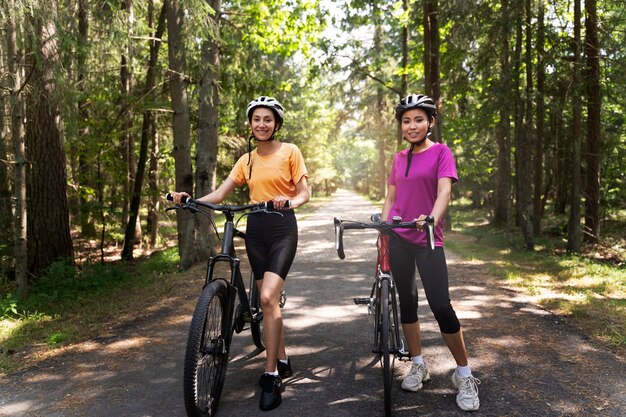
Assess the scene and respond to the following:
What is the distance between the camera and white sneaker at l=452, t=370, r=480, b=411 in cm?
322

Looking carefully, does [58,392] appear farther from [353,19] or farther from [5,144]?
[353,19]

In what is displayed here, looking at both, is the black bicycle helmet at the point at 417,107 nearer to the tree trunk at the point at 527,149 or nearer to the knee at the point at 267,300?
the knee at the point at 267,300

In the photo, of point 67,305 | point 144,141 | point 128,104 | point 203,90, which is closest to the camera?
point 67,305

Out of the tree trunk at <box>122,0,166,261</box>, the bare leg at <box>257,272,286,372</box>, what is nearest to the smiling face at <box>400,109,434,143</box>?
the bare leg at <box>257,272,286,372</box>

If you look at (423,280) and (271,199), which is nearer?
(423,280)

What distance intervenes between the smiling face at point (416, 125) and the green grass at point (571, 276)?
123 inches

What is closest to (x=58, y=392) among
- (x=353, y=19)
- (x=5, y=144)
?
(x=5, y=144)

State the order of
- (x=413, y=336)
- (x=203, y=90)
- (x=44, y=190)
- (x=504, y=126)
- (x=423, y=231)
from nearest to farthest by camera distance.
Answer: (x=423, y=231)
(x=413, y=336)
(x=44, y=190)
(x=203, y=90)
(x=504, y=126)

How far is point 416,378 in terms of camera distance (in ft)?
11.7

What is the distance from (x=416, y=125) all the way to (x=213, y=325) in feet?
6.85

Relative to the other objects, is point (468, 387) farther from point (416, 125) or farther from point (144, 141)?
point (144, 141)

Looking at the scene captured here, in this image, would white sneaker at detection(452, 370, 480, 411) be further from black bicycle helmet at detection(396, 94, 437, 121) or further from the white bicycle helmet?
the white bicycle helmet

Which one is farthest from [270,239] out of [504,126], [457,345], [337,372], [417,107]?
[504,126]

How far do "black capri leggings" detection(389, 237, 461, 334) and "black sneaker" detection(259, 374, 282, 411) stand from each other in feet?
3.71
